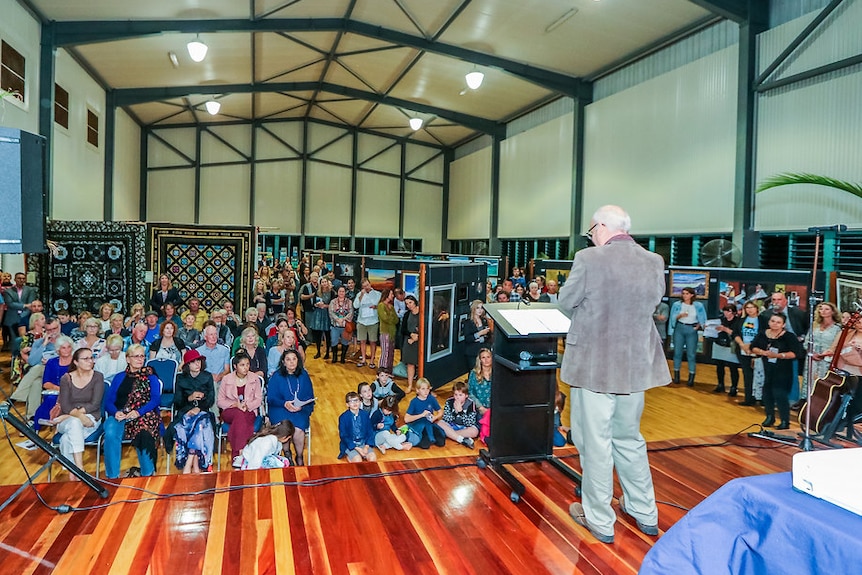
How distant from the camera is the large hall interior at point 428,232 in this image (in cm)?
250

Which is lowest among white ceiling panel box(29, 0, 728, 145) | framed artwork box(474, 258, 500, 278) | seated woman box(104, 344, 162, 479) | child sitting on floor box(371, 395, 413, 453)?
child sitting on floor box(371, 395, 413, 453)

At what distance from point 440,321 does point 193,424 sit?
14.1ft

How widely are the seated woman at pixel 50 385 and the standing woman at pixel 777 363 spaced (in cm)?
652

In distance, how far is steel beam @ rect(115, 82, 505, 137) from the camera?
1405 centimetres

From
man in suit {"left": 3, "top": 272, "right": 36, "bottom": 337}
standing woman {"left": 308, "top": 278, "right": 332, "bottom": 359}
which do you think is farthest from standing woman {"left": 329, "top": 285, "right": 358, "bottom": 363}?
man in suit {"left": 3, "top": 272, "right": 36, "bottom": 337}

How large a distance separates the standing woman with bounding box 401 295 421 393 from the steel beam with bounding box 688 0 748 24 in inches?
252

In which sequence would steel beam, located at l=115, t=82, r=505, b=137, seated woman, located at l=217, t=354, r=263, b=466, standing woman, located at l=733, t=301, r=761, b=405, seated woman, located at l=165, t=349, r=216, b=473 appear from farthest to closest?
steel beam, located at l=115, t=82, r=505, b=137, standing woman, located at l=733, t=301, r=761, b=405, seated woman, located at l=217, t=354, r=263, b=466, seated woman, located at l=165, t=349, r=216, b=473

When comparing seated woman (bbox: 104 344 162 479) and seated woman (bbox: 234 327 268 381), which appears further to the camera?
seated woman (bbox: 234 327 268 381)

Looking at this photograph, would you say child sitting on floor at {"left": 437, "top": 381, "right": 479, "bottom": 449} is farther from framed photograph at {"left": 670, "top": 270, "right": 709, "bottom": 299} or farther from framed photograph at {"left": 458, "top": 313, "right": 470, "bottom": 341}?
framed photograph at {"left": 670, "top": 270, "right": 709, "bottom": 299}

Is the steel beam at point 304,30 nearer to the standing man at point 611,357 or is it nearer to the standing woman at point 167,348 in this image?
the standing woman at point 167,348

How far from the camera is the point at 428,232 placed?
22.1 metres

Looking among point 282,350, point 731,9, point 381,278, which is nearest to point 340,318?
point 381,278

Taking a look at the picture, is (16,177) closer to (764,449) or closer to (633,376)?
(633,376)

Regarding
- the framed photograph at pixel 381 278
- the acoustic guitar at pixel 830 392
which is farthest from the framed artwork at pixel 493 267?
the acoustic guitar at pixel 830 392
